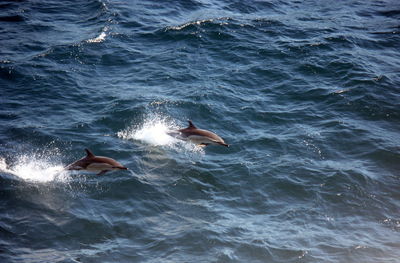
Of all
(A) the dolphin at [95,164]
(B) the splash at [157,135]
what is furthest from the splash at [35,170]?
(B) the splash at [157,135]

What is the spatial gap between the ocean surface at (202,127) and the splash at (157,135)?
72 millimetres

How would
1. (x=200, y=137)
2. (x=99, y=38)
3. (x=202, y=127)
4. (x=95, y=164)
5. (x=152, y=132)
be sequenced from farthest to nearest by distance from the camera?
1. (x=99, y=38)
2. (x=202, y=127)
3. (x=152, y=132)
4. (x=200, y=137)
5. (x=95, y=164)


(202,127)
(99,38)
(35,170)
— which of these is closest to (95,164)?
(35,170)

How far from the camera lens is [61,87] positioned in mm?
20156

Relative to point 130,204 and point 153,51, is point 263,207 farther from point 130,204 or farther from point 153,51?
point 153,51

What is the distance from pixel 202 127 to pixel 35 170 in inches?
243

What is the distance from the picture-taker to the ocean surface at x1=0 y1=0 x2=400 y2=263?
1256 cm

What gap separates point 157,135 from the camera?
1716cm

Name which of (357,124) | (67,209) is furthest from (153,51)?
(67,209)

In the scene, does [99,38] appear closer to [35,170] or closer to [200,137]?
[35,170]

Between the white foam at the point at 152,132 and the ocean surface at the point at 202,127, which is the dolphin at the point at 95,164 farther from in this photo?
the white foam at the point at 152,132

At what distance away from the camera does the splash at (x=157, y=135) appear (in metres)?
16.9

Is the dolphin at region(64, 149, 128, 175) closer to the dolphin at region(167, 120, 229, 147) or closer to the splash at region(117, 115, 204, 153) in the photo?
the dolphin at region(167, 120, 229, 147)

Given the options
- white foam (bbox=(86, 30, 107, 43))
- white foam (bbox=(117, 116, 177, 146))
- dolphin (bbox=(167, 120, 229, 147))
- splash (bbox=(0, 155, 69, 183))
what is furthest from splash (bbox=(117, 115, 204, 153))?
white foam (bbox=(86, 30, 107, 43))
